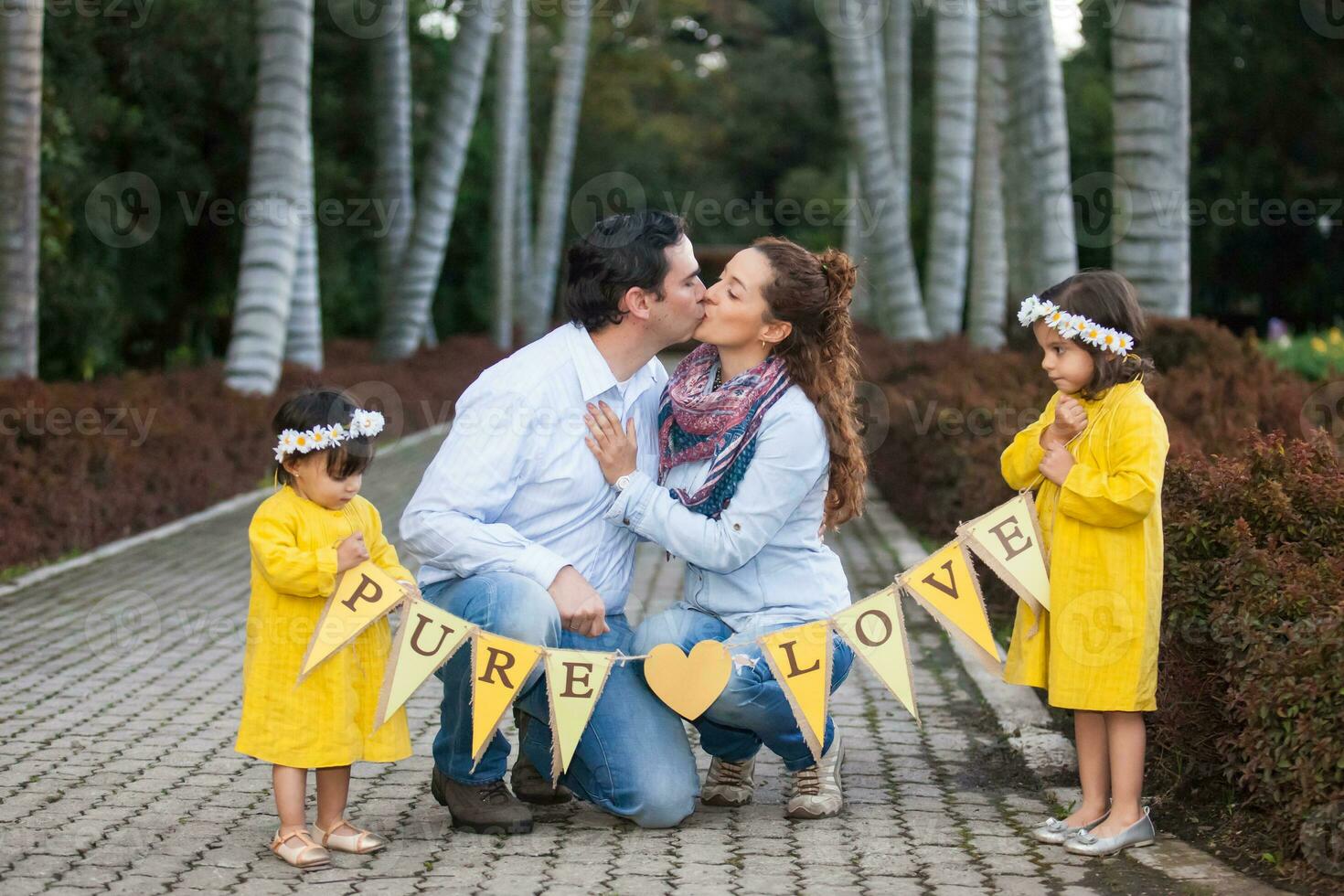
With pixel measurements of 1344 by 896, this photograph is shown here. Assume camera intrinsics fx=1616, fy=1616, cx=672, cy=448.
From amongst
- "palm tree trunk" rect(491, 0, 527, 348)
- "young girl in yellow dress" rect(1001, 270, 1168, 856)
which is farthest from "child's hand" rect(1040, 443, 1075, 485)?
"palm tree trunk" rect(491, 0, 527, 348)

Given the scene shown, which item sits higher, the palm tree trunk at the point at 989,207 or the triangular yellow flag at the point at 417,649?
the palm tree trunk at the point at 989,207

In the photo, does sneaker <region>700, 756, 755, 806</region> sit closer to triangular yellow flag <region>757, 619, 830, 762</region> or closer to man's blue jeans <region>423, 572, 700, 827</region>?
man's blue jeans <region>423, 572, 700, 827</region>

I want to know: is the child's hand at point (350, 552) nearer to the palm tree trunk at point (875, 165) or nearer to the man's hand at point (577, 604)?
the man's hand at point (577, 604)

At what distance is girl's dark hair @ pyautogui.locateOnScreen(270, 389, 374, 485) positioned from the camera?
4520 millimetres

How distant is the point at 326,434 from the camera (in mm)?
4484

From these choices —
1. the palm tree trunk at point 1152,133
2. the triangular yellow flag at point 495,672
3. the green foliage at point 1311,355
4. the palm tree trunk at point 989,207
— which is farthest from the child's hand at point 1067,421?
the green foliage at point 1311,355

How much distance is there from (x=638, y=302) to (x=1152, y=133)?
6.73m

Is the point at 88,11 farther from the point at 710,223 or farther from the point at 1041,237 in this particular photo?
the point at 710,223

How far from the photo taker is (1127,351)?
4.64 meters

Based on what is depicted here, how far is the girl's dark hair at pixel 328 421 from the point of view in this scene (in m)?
4.52

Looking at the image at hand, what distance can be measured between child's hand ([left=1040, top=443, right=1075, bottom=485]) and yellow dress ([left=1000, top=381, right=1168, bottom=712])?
0.03 metres

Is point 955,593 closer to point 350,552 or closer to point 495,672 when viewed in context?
point 495,672
